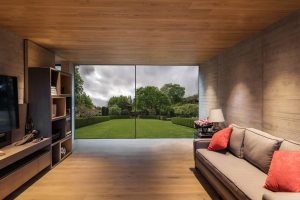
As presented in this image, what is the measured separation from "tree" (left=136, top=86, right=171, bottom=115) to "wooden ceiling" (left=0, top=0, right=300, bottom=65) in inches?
168

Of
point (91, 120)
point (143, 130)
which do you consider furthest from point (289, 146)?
point (91, 120)

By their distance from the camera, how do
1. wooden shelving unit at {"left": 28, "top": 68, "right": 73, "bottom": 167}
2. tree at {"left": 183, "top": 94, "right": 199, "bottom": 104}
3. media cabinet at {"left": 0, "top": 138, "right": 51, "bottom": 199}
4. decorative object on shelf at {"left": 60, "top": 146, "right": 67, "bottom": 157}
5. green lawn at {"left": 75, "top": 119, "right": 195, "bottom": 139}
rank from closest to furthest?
1. media cabinet at {"left": 0, "top": 138, "right": 51, "bottom": 199}
2. wooden shelving unit at {"left": 28, "top": 68, "right": 73, "bottom": 167}
3. decorative object on shelf at {"left": 60, "top": 146, "right": 67, "bottom": 157}
4. tree at {"left": 183, "top": 94, "right": 199, "bottom": 104}
5. green lawn at {"left": 75, "top": 119, "right": 195, "bottom": 139}

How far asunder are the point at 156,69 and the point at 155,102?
4.55 ft

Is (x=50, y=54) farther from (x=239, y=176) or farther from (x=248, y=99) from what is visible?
(x=239, y=176)

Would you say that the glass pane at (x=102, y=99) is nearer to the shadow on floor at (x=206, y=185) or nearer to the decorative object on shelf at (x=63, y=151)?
the decorative object on shelf at (x=63, y=151)

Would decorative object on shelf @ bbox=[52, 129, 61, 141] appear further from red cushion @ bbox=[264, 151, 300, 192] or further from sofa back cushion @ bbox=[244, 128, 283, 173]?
red cushion @ bbox=[264, 151, 300, 192]

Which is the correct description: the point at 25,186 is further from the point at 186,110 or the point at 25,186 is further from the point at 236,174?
the point at 186,110

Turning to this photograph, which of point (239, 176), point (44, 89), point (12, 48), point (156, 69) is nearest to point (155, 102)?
point (156, 69)

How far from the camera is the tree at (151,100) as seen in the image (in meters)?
9.57

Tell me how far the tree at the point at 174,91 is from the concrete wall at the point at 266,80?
3809mm

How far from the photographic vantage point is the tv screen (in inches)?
144

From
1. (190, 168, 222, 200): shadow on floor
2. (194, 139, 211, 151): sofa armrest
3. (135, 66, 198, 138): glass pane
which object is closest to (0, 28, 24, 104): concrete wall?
(194, 139, 211, 151): sofa armrest

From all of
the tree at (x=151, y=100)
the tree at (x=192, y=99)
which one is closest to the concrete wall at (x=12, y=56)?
the tree at (x=151, y=100)

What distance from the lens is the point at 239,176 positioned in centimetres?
285
